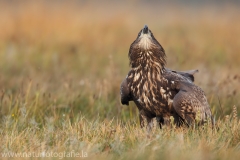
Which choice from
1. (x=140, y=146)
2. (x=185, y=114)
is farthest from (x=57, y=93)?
(x=140, y=146)

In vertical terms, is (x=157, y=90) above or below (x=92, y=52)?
below

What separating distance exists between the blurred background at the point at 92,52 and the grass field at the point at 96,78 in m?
0.02

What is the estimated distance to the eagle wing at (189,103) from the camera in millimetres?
6031

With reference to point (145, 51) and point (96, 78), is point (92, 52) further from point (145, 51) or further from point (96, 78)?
point (145, 51)

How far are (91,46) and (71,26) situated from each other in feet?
2.76

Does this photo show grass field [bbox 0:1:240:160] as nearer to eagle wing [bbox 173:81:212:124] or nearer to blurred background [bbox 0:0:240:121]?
blurred background [bbox 0:0:240:121]

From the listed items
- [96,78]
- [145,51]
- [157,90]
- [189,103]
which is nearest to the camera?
[189,103]

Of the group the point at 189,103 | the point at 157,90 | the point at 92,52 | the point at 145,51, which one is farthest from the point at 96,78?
the point at 189,103

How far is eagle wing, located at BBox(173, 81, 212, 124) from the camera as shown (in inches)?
237

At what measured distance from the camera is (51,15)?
1312cm

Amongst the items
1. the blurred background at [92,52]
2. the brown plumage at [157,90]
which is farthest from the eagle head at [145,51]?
the blurred background at [92,52]

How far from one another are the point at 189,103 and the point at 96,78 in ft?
13.9

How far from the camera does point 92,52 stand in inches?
477

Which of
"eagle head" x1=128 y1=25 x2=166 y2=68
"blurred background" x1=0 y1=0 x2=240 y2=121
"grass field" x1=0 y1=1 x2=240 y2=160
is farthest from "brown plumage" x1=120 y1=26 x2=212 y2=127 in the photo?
"blurred background" x1=0 y1=0 x2=240 y2=121
